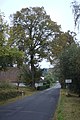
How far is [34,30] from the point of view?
73812 millimetres

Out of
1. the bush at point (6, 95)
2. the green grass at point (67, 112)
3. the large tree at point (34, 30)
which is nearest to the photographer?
the green grass at point (67, 112)

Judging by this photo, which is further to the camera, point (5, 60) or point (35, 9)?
point (35, 9)

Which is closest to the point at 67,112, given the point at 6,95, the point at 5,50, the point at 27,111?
the point at 27,111

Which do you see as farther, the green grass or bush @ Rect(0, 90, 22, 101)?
bush @ Rect(0, 90, 22, 101)

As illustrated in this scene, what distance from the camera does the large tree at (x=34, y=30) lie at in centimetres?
7188

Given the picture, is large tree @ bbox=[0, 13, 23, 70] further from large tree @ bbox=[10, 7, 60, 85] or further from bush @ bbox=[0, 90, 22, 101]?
large tree @ bbox=[10, 7, 60, 85]

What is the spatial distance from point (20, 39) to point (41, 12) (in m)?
7.94

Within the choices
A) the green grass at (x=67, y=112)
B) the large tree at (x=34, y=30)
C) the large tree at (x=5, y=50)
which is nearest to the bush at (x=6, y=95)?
the large tree at (x=5, y=50)

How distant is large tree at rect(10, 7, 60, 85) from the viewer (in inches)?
2830

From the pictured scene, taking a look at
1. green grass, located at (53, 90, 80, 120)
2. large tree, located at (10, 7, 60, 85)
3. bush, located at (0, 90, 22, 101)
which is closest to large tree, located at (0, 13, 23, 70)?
bush, located at (0, 90, 22, 101)

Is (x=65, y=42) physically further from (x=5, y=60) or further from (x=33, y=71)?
(x=5, y=60)

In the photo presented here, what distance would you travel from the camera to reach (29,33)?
7325cm

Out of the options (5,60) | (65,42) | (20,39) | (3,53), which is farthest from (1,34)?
(65,42)

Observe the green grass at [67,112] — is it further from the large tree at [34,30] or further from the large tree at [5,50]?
the large tree at [34,30]
